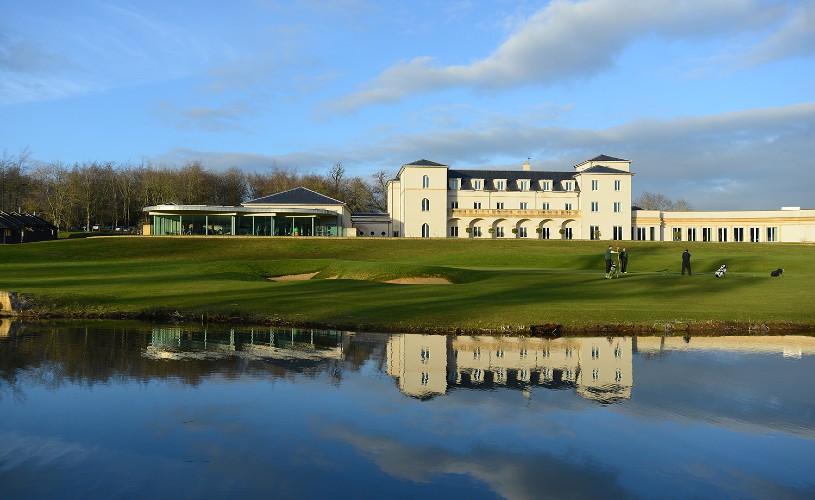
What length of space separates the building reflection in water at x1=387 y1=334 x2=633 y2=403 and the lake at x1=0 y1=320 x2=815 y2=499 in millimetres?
75

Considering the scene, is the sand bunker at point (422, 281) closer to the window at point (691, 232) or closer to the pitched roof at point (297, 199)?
the pitched roof at point (297, 199)

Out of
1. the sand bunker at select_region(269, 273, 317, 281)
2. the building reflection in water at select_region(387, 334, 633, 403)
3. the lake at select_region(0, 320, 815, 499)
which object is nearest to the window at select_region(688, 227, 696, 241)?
the sand bunker at select_region(269, 273, 317, 281)

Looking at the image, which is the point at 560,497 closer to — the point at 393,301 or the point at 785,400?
the point at 785,400

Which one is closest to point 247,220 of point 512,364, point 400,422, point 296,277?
point 296,277

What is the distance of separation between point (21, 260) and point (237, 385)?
4509cm

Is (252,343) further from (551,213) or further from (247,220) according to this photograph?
(551,213)

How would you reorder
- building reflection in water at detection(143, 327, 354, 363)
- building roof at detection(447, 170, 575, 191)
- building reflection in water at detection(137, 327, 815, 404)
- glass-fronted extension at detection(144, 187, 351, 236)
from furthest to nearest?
building roof at detection(447, 170, 575, 191) < glass-fronted extension at detection(144, 187, 351, 236) < building reflection in water at detection(143, 327, 354, 363) < building reflection in water at detection(137, 327, 815, 404)

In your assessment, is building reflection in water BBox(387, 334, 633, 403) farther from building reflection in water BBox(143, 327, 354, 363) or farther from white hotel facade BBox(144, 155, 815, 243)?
white hotel facade BBox(144, 155, 815, 243)

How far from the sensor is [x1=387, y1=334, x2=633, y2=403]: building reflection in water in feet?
39.1

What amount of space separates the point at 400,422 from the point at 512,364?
4987mm

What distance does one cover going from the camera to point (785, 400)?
11.1 metres

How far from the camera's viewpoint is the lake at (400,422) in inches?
288

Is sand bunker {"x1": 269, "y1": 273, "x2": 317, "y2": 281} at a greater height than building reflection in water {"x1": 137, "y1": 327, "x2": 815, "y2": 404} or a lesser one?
greater

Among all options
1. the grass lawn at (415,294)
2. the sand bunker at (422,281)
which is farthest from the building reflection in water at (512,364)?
the sand bunker at (422,281)
